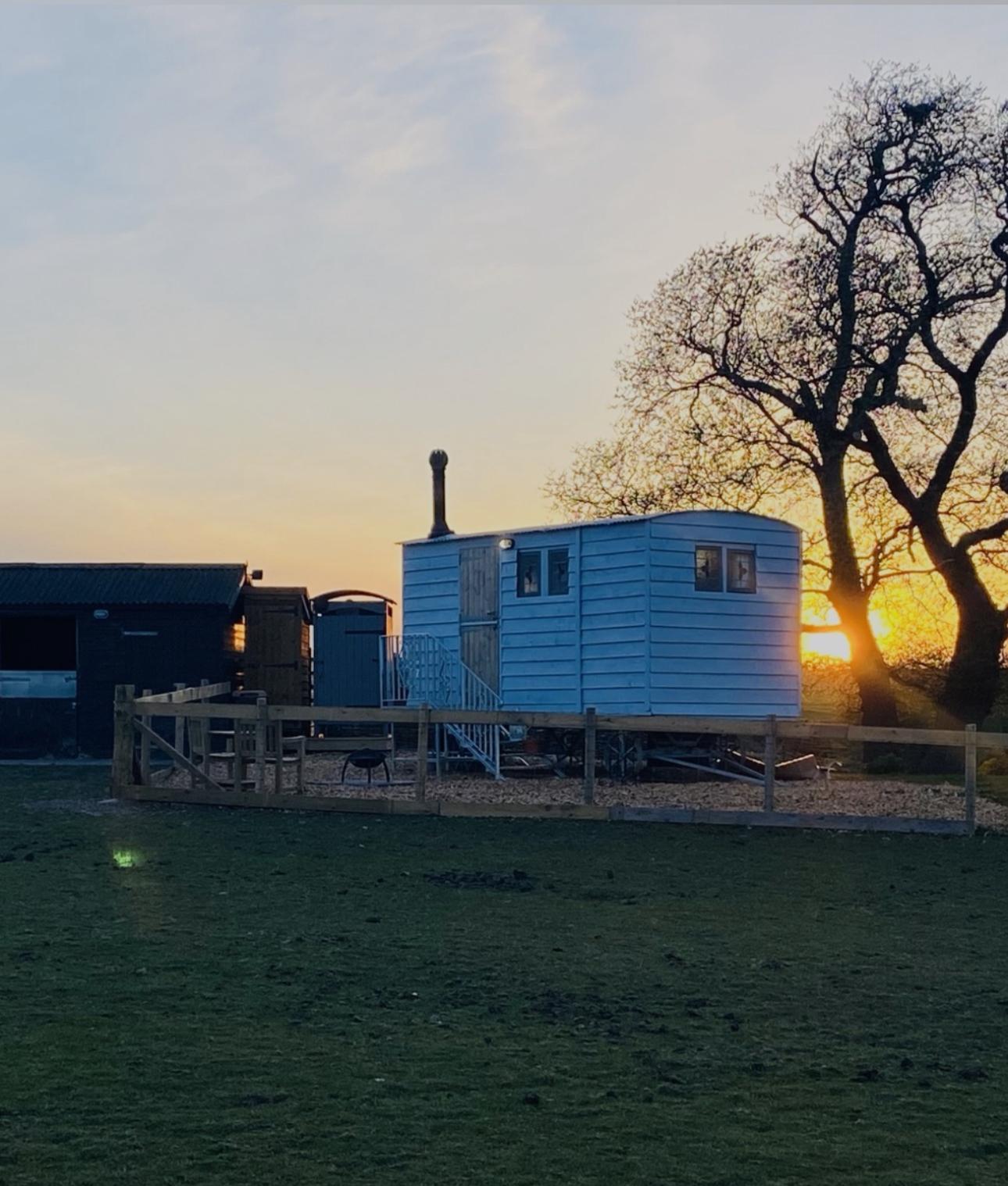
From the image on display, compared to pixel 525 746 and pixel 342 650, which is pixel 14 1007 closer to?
pixel 525 746

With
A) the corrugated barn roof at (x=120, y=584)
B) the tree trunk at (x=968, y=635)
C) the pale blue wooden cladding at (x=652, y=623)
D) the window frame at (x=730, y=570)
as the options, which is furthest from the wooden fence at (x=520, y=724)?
the tree trunk at (x=968, y=635)

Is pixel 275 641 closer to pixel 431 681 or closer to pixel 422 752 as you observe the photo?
pixel 431 681

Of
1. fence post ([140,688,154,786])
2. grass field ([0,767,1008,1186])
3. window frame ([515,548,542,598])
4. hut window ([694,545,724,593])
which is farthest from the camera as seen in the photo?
window frame ([515,548,542,598])

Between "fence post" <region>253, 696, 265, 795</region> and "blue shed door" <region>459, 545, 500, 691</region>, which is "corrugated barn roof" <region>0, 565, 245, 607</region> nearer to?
"blue shed door" <region>459, 545, 500, 691</region>

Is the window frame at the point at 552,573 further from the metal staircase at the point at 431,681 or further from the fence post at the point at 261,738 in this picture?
the fence post at the point at 261,738

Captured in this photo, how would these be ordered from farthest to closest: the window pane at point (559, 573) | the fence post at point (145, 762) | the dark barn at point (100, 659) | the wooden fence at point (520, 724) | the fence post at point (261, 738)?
the dark barn at point (100, 659)
the window pane at point (559, 573)
the fence post at point (145, 762)
the fence post at point (261, 738)
the wooden fence at point (520, 724)

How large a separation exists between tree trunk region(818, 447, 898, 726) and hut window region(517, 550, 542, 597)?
344 inches

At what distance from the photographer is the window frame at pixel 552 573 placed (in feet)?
76.3

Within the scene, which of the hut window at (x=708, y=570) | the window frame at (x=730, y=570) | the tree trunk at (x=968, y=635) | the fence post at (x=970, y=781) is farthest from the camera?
the tree trunk at (x=968, y=635)

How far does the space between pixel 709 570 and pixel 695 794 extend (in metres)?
3.56

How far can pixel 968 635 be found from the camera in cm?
2972

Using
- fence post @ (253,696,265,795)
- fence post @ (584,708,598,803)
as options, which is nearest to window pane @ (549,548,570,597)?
fence post @ (584,708,598,803)

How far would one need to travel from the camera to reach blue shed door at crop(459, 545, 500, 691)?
2430cm

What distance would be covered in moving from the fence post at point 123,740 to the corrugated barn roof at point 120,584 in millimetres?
10934
